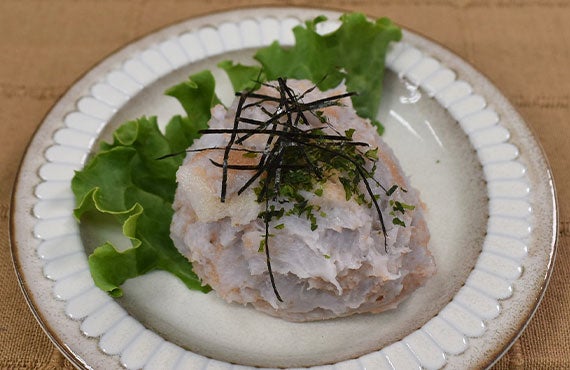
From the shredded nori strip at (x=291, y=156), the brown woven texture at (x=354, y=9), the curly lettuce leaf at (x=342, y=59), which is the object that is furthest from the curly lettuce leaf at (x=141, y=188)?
the brown woven texture at (x=354, y=9)

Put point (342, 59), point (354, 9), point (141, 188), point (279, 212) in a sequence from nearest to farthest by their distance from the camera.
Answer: point (279, 212)
point (141, 188)
point (342, 59)
point (354, 9)

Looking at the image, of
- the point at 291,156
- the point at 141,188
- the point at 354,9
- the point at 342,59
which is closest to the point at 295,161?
the point at 291,156

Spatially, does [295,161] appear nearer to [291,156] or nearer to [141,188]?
[291,156]

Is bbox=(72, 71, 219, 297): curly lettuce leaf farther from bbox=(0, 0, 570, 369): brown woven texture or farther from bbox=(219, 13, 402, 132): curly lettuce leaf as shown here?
bbox=(0, 0, 570, 369): brown woven texture

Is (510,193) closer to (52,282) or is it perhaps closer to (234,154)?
(234,154)

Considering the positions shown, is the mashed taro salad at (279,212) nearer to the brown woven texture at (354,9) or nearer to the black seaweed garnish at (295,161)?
the black seaweed garnish at (295,161)


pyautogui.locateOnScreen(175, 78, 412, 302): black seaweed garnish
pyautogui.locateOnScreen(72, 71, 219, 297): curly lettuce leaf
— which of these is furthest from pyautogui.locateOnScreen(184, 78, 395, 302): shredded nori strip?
pyautogui.locateOnScreen(72, 71, 219, 297): curly lettuce leaf
